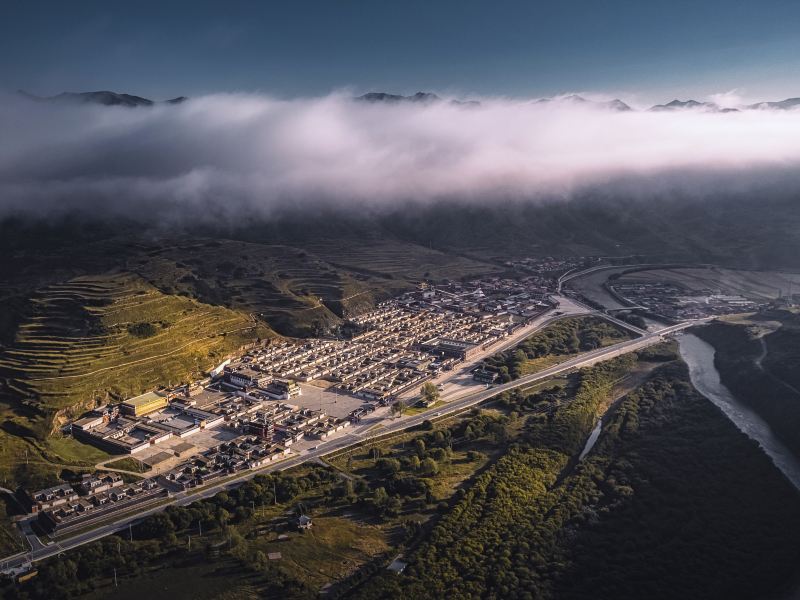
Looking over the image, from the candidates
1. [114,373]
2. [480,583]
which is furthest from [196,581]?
[114,373]

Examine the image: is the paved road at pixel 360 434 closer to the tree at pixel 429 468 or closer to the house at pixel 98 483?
the house at pixel 98 483

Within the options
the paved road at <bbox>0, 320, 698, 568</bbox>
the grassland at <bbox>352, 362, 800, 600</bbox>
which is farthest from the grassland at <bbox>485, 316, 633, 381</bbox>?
the grassland at <bbox>352, 362, 800, 600</bbox>

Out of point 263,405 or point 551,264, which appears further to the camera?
point 551,264

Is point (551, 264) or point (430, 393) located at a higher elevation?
point (551, 264)

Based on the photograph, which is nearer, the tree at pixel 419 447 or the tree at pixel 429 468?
the tree at pixel 429 468

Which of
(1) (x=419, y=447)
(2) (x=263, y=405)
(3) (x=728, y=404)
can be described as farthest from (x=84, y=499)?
(3) (x=728, y=404)

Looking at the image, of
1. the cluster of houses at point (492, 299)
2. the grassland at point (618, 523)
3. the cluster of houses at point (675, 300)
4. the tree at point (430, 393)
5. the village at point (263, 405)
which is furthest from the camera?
the cluster of houses at point (675, 300)

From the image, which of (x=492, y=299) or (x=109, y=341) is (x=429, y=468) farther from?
(x=492, y=299)

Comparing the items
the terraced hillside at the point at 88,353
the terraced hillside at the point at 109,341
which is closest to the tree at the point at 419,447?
the terraced hillside at the point at 88,353
